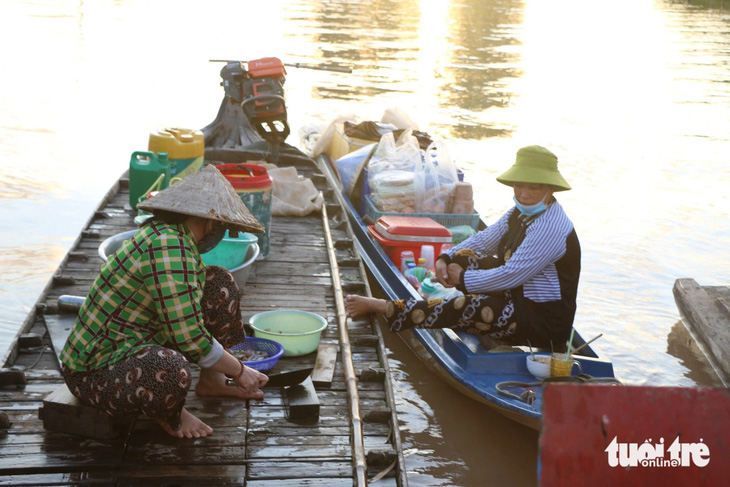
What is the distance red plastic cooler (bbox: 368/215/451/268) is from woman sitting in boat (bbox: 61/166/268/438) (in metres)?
2.67

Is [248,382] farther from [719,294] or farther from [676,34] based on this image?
[676,34]

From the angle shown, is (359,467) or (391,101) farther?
(391,101)

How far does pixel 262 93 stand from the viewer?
7605 mm

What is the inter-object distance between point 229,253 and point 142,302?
5.44ft

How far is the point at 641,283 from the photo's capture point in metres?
7.23

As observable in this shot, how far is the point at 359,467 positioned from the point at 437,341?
1.89m

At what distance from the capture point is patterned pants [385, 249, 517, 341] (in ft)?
14.0

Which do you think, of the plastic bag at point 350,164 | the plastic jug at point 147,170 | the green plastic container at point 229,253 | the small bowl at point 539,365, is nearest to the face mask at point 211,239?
the green plastic container at point 229,253

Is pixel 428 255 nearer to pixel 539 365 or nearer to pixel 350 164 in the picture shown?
pixel 539 365

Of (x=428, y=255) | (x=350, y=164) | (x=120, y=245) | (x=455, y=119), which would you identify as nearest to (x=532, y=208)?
(x=428, y=255)

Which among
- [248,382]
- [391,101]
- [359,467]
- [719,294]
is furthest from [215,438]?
[391,101]

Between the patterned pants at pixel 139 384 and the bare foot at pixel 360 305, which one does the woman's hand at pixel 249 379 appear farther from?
the bare foot at pixel 360 305

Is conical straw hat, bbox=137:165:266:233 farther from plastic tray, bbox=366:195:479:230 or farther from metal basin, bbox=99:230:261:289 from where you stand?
plastic tray, bbox=366:195:479:230

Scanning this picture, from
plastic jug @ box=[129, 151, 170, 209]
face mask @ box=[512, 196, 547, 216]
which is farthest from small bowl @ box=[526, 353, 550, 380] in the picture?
plastic jug @ box=[129, 151, 170, 209]
